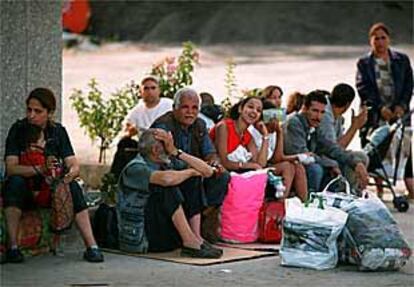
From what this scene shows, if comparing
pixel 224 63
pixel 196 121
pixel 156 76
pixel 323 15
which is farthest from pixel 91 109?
pixel 323 15

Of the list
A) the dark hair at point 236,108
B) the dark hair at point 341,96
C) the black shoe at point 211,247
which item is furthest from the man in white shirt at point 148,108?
the black shoe at point 211,247

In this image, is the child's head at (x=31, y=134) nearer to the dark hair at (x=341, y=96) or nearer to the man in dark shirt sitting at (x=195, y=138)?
the man in dark shirt sitting at (x=195, y=138)

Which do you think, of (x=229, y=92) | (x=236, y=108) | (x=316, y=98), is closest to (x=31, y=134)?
(x=236, y=108)

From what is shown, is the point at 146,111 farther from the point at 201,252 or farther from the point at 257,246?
the point at 201,252

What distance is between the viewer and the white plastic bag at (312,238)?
29.8 feet

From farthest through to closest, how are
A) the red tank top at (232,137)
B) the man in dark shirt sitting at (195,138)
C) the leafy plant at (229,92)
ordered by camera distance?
the leafy plant at (229,92), the red tank top at (232,137), the man in dark shirt sitting at (195,138)

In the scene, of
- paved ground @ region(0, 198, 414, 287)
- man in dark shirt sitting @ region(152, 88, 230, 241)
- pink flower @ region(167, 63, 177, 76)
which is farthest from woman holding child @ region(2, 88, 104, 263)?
pink flower @ region(167, 63, 177, 76)

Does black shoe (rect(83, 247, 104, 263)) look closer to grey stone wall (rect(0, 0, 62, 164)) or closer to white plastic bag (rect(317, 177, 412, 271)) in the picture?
white plastic bag (rect(317, 177, 412, 271))

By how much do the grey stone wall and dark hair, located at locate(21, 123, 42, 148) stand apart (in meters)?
1.51

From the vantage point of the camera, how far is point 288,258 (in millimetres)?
9125

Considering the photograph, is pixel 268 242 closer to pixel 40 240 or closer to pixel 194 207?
pixel 194 207

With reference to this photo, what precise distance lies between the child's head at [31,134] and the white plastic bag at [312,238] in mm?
1808

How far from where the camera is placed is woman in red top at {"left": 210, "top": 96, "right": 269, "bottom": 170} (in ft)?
33.8

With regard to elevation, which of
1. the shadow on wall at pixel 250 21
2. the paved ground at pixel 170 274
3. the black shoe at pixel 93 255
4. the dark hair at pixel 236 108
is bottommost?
the paved ground at pixel 170 274
